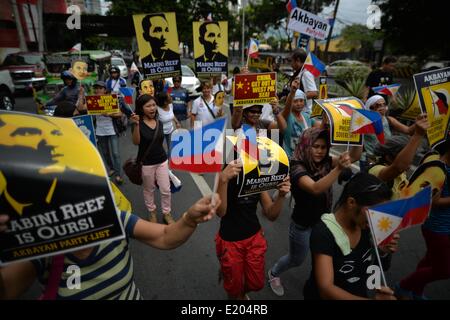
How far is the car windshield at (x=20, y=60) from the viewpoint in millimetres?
15711

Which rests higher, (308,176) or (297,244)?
(308,176)

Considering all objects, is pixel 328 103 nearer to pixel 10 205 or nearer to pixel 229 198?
pixel 229 198

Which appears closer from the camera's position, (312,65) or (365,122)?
(365,122)

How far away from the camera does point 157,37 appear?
16.4 feet

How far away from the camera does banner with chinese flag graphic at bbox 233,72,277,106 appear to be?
146 inches

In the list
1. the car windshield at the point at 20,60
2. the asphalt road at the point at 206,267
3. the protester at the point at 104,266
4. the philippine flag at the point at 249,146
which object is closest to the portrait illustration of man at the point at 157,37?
the asphalt road at the point at 206,267

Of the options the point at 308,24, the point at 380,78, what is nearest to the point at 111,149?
the point at 308,24

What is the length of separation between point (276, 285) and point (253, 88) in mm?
2336

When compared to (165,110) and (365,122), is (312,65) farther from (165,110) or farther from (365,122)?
(165,110)

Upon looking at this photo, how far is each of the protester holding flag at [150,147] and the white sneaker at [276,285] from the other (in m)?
1.78

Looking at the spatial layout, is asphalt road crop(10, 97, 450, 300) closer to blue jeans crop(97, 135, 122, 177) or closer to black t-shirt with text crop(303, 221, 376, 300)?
black t-shirt with text crop(303, 221, 376, 300)

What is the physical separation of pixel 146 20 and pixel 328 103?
11.2 feet

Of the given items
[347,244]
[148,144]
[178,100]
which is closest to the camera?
[347,244]
